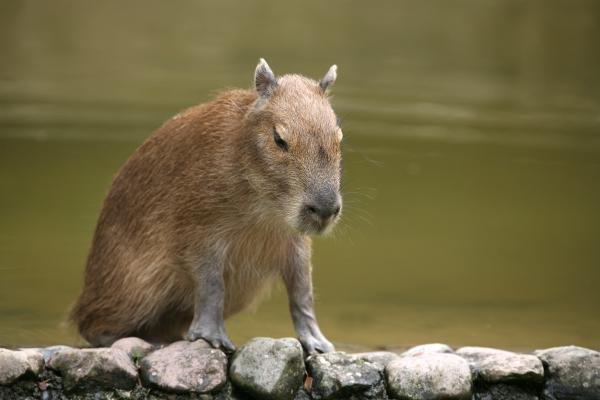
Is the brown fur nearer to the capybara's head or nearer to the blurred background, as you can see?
the capybara's head

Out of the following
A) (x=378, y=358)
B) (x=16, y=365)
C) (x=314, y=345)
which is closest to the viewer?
(x=16, y=365)

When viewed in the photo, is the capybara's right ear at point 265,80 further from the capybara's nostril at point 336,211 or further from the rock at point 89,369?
the rock at point 89,369

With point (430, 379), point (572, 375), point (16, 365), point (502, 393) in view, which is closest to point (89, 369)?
point (16, 365)

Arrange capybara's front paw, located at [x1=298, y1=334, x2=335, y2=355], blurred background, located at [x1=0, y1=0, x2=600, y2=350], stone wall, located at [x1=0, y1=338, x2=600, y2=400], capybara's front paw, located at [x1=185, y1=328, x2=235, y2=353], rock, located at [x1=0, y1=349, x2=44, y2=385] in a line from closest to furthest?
rock, located at [x1=0, y1=349, x2=44, y2=385] < stone wall, located at [x1=0, y1=338, x2=600, y2=400] < capybara's front paw, located at [x1=185, y1=328, x2=235, y2=353] < capybara's front paw, located at [x1=298, y1=334, x2=335, y2=355] < blurred background, located at [x1=0, y1=0, x2=600, y2=350]

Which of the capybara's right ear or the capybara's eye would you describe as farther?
the capybara's right ear

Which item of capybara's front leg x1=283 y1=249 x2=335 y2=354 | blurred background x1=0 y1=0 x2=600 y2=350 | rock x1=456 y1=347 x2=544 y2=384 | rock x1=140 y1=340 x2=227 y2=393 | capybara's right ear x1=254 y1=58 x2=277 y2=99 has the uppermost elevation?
blurred background x1=0 y1=0 x2=600 y2=350

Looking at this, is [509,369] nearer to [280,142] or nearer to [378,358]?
[378,358]

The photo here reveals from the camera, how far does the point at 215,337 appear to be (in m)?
4.64

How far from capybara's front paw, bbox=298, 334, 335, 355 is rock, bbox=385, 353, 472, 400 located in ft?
1.57

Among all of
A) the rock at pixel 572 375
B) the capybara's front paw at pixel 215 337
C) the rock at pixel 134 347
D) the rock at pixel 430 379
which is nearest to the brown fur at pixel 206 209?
the capybara's front paw at pixel 215 337

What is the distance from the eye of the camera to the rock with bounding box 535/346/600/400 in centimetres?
445

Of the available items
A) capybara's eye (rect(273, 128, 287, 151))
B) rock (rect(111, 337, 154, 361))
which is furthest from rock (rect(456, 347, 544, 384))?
rock (rect(111, 337, 154, 361))

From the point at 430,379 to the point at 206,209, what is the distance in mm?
997

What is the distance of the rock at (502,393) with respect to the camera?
4.46 metres
